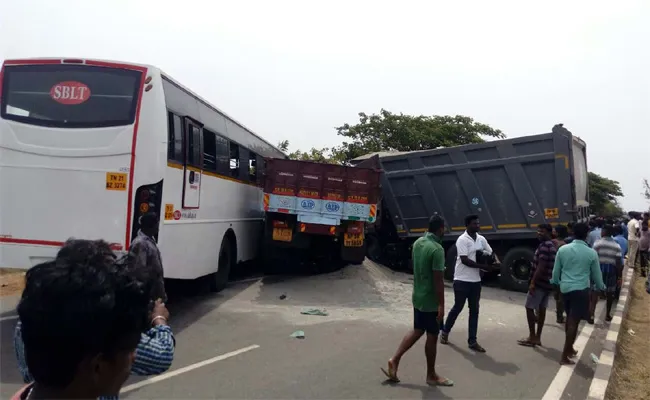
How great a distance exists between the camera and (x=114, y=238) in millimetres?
6473

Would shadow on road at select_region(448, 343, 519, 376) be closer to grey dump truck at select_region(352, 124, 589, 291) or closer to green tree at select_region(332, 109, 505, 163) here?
grey dump truck at select_region(352, 124, 589, 291)

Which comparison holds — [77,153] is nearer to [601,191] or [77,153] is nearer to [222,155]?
[222,155]

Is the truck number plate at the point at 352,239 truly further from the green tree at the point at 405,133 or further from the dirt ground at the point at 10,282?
the green tree at the point at 405,133

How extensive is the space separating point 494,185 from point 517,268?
6.14 feet

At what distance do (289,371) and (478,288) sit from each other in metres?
2.62

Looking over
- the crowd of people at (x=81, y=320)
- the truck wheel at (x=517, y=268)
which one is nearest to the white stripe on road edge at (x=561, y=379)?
the truck wheel at (x=517, y=268)

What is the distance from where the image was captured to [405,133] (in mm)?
25547

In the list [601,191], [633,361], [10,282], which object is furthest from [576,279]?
[601,191]

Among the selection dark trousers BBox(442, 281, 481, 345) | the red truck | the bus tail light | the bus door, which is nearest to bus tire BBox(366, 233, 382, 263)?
the red truck

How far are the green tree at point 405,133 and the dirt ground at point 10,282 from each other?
15406mm

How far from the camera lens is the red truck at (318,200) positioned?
10.5m

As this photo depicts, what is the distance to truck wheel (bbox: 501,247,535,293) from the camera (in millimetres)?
11445

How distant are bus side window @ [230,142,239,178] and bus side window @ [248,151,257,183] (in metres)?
1.02

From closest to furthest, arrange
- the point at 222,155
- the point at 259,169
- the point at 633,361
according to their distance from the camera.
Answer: the point at 633,361
the point at 222,155
the point at 259,169
